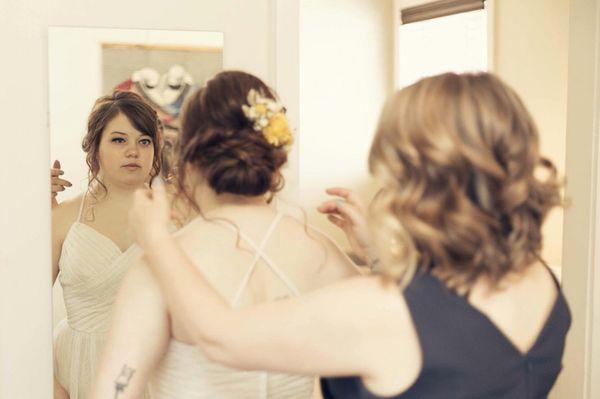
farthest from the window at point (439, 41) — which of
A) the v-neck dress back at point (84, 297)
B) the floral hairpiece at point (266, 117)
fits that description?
the floral hairpiece at point (266, 117)

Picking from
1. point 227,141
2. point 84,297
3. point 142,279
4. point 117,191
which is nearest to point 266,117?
point 227,141

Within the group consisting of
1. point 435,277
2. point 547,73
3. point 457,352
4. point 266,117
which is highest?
point 547,73

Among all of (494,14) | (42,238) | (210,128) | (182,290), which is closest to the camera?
(182,290)

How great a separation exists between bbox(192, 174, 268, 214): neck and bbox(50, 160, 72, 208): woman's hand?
51cm

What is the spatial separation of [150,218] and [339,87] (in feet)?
16.8

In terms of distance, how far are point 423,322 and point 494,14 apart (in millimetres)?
4326

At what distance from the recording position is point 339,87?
6.23m

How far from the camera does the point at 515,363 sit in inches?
44.1

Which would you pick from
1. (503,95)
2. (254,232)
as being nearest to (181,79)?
(254,232)

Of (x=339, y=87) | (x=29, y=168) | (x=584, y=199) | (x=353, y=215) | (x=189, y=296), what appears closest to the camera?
(x=189, y=296)

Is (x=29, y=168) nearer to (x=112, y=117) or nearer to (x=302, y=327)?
(x=112, y=117)

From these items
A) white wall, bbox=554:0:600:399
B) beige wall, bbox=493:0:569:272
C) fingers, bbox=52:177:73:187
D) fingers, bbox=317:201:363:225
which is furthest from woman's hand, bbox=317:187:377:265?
beige wall, bbox=493:0:569:272

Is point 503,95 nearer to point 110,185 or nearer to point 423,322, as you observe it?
point 423,322

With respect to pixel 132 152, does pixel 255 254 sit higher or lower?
lower
